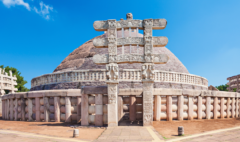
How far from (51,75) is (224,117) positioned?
48.2 feet

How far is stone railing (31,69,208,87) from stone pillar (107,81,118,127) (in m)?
6.76

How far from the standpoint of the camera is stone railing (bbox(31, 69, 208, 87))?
1536cm

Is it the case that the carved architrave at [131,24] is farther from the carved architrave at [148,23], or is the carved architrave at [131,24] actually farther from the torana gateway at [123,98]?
the carved architrave at [148,23]

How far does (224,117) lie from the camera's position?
11.5 metres

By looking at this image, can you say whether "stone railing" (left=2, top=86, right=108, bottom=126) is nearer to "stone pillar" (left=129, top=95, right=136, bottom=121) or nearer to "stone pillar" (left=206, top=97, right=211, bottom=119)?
"stone pillar" (left=129, top=95, right=136, bottom=121)

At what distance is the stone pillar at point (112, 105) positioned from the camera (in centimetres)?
813

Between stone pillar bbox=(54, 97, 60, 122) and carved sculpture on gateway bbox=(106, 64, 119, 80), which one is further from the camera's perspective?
stone pillar bbox=(54, 97, 60, 122)

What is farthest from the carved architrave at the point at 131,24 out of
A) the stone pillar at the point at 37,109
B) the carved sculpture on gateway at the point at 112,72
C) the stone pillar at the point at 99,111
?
the stone pillar at the point at 37,109

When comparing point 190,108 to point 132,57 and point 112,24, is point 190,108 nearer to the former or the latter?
point 132,57

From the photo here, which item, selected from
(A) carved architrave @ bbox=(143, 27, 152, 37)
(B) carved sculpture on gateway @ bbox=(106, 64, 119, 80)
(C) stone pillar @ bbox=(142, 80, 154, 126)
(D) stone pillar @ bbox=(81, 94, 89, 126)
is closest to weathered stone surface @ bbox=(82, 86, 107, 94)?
(D) stone pillar @ bbox=(81, 94, 89, 126)

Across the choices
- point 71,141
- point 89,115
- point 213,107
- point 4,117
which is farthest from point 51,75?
point 213,107

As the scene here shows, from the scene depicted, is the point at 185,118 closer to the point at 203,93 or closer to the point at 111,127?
the point at 203,93

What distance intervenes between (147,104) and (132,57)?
2.30 metres

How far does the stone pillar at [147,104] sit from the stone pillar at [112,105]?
1.32 meters
